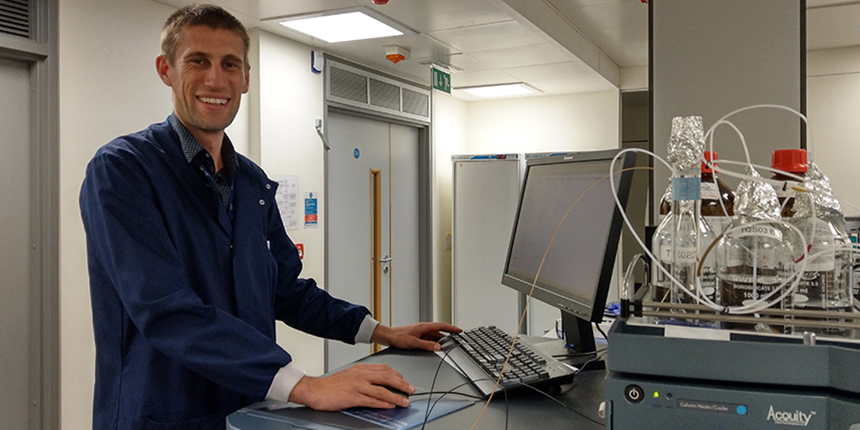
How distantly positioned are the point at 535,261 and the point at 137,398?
88 centimetres

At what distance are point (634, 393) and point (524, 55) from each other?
11.2 ft

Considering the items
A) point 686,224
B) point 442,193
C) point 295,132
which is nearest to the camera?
point 686,224

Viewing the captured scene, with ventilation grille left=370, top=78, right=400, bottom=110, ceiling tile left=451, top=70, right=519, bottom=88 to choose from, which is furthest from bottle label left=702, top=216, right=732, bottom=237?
ceiling tile left=451, top=70, right=519, bottom=88

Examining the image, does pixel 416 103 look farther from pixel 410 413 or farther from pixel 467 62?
pixel 410 413

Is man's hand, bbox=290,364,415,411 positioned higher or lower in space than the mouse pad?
higher

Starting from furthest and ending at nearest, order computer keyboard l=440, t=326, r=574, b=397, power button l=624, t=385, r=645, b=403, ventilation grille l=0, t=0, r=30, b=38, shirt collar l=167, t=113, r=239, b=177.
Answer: ventilation grille l=0, t=0, r=30, b=38 → shirt collar l=167, t=113, r=239, b=177 → computer keyboard l=440, t=326, r=574, b=397 → power button l=624, t=385, r=645, b=403

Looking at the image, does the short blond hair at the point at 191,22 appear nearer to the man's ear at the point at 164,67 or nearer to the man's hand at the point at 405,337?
the man's ear at the point at 164,67

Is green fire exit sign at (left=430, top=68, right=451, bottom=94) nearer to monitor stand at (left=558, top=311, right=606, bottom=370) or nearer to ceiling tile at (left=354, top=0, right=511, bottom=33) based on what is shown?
ceiling tile at (left=354, top=0, right=511, bottom=33)

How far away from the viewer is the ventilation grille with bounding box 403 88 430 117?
4617 mm

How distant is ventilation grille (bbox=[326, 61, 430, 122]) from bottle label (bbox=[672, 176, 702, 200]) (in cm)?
310

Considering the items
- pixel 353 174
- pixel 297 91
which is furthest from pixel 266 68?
pixel 353 174

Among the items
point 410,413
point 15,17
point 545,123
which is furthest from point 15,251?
point 545,123

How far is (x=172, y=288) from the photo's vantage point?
103 centimetres

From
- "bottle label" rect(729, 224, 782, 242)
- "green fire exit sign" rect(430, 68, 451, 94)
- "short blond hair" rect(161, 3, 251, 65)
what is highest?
"green fire exit sign" rect(430, 68, 451, 94)
